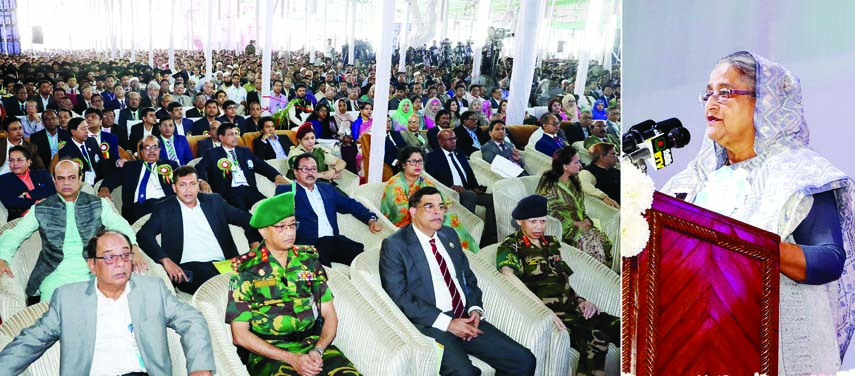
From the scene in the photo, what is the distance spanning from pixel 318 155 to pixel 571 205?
3.44ft

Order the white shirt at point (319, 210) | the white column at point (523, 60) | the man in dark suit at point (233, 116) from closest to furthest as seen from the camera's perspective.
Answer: the man in dark suit at point (233, 116) → the white shirt at point (319, 210) → the white column at point (523, 60)

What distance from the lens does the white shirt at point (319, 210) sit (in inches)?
117

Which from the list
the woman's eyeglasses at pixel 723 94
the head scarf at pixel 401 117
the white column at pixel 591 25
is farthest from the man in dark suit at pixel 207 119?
the woman's eyeglasses at pixel 723 94

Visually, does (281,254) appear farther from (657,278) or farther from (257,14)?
(657,278)

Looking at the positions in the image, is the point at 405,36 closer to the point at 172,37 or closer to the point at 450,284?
the point at 172,37

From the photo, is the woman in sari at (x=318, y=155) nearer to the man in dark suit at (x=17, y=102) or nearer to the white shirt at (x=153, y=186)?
the white shirt at (x=153, y=186)

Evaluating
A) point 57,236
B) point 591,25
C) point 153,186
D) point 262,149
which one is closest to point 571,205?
point 591,25

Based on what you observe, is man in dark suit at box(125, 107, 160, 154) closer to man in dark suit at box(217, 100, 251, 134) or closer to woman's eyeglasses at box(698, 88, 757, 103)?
man in dark suit at box(217, 100, 251, 134)

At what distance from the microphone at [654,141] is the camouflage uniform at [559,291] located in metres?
0.91

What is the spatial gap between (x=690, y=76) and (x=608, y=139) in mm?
395

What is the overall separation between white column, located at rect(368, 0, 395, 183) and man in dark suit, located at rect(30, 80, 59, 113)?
108 cm

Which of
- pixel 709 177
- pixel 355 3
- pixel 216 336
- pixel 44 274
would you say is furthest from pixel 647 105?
pixel 44 274

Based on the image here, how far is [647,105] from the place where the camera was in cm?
320

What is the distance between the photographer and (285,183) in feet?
9.62
